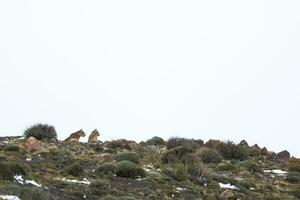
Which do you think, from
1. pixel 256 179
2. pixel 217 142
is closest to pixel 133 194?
pixel 256 179

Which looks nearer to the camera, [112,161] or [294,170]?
[112,161]

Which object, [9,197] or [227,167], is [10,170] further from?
[227,167]

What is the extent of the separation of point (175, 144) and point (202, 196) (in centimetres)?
1029

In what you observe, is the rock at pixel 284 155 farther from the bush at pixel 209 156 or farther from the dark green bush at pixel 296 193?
the dark green bush at pixel 296 193

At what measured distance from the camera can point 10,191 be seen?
1154 cm

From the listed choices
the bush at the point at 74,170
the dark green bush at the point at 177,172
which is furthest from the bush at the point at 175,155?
the bush at the point at 74,170

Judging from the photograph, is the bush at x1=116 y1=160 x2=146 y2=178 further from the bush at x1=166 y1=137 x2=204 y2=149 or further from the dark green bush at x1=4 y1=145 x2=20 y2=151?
the bush at x1=166 y1=137 x2=204 y2=149

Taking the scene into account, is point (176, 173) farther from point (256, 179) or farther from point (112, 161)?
point (256, 179)

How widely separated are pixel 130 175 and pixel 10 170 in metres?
4.40

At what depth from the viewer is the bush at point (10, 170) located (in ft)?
43.2

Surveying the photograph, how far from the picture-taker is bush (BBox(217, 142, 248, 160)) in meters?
25.8

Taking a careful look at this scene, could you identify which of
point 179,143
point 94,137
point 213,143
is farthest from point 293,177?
point 94,137

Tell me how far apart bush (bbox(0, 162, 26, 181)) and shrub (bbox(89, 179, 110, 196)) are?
5.96ft

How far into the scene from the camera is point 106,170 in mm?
16750
